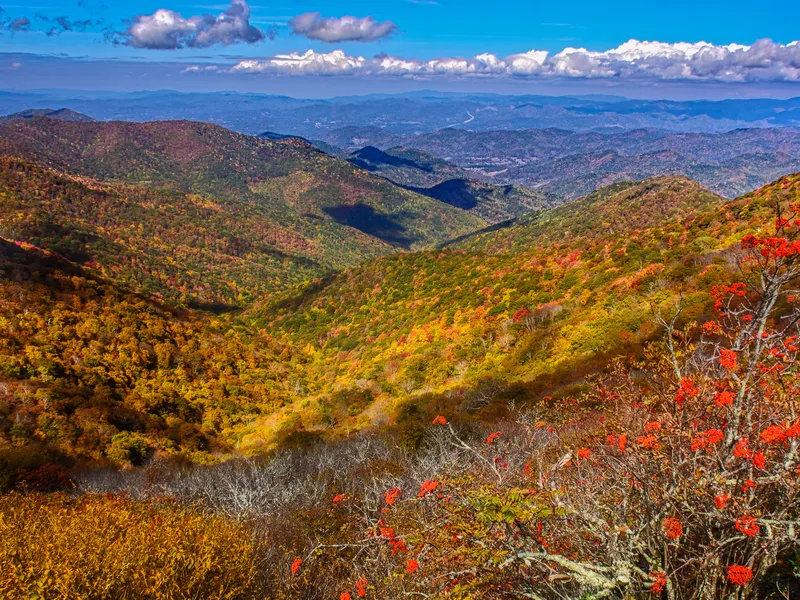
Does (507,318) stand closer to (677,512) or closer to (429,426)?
(429,426)

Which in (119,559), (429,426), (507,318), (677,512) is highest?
(677,512)

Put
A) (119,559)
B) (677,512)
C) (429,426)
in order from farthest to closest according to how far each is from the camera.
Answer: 1. (429,426)
2. (119,559)
3. (677,512)

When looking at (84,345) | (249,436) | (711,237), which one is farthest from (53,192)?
(711,237)

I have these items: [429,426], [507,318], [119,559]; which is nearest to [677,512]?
[119,559]

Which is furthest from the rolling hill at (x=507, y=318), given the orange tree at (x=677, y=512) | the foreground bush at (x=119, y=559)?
the foreground bush at (x=119, y=559)

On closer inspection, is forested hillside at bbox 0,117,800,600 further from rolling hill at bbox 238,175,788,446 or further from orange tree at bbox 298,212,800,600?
rolling hill at bbox 238,175,788,446

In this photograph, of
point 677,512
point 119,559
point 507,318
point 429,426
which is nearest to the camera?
point 677,512

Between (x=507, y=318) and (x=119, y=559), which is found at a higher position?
(x=119, y=559)

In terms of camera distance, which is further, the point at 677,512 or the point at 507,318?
the point at 507,318
